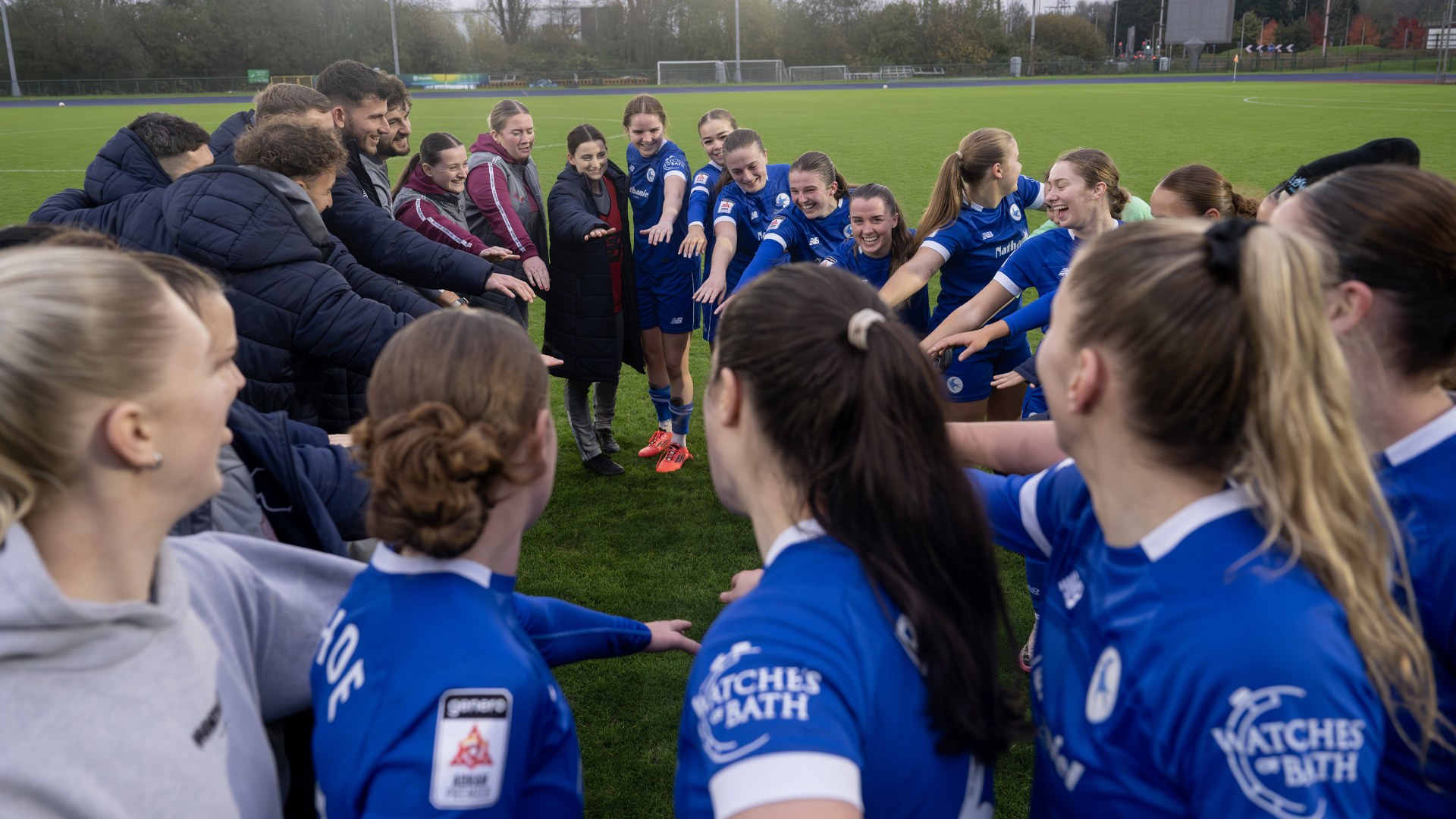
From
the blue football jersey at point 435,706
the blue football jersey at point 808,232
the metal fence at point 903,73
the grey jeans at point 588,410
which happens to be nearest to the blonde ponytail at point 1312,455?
the blue football jersey at point 435,706

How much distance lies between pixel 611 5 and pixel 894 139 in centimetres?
5213

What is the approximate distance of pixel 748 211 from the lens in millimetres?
5422

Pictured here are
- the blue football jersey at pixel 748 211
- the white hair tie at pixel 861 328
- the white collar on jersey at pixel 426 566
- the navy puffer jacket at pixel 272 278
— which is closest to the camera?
the white hair tie at pixel 861 328

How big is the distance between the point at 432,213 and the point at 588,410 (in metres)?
1.53

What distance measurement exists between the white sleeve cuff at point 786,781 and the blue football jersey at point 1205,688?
43 cm

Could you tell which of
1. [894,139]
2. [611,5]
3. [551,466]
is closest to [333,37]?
[611,5]

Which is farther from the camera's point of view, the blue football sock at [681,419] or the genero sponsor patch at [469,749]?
the blue football sock at [681,419]

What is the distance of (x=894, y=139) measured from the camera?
69.4ft

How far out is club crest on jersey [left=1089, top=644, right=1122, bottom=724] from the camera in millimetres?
1210

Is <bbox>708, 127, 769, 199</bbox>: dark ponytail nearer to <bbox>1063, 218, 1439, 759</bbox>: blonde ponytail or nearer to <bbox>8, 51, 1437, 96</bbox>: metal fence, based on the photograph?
<bbox>1063, 218, 1439, 759</bbox>: blonde ponytail

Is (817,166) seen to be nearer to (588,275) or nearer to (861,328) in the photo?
(588,275)

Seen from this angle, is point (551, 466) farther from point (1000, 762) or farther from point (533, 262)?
point (533, 262)

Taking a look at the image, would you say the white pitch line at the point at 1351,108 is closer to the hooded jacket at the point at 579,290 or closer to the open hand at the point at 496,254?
the hooded jacket at the point at 579,290

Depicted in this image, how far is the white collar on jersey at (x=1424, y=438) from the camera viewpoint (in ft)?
4.89
